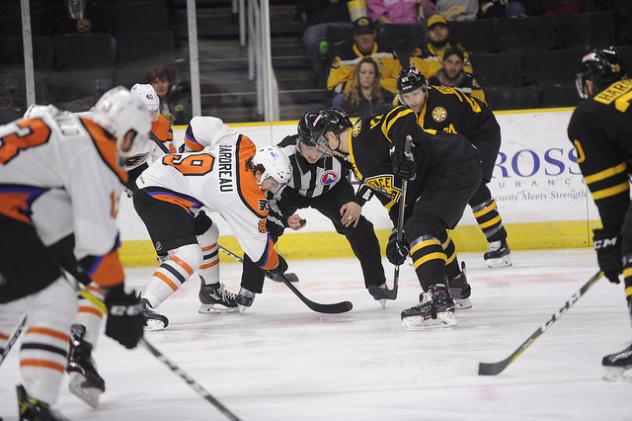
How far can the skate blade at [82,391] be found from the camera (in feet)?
9.18

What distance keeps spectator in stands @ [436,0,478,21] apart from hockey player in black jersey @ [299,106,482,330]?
131 inches

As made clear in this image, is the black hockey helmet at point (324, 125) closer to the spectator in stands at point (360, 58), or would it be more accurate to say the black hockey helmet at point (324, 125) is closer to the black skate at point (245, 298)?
the black skate at point (245, 298)

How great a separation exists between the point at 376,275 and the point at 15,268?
7.77 feet

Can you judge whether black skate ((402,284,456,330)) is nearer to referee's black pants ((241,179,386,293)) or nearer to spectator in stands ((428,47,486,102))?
referee's black pants ((241,179,386,293))

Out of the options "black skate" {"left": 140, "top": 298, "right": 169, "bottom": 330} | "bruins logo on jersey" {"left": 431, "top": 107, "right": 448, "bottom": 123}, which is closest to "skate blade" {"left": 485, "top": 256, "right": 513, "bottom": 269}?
"bruins logo on jersey" {"left": 431, "top": 107, "right": 448, "bottom": 123}

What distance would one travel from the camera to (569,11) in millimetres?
7184

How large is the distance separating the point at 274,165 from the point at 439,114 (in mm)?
1548

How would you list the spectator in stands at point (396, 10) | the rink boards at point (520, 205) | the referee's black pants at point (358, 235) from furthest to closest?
1. the spectator in stands at point (396, 10)
2. the rink boards at point (520, 205)
3. the referee's black pants at point (358, 235)

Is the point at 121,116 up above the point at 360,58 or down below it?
above

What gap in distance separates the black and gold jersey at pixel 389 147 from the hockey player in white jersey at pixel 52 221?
5.07 ft

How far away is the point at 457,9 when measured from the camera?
710 cm

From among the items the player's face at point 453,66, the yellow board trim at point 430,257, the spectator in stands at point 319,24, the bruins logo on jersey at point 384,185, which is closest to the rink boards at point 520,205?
the player's face at point 453,66

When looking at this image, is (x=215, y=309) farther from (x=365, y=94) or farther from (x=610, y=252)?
(x=365, y=94)

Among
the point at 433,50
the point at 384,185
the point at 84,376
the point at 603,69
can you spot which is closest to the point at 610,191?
the point at 603,69
